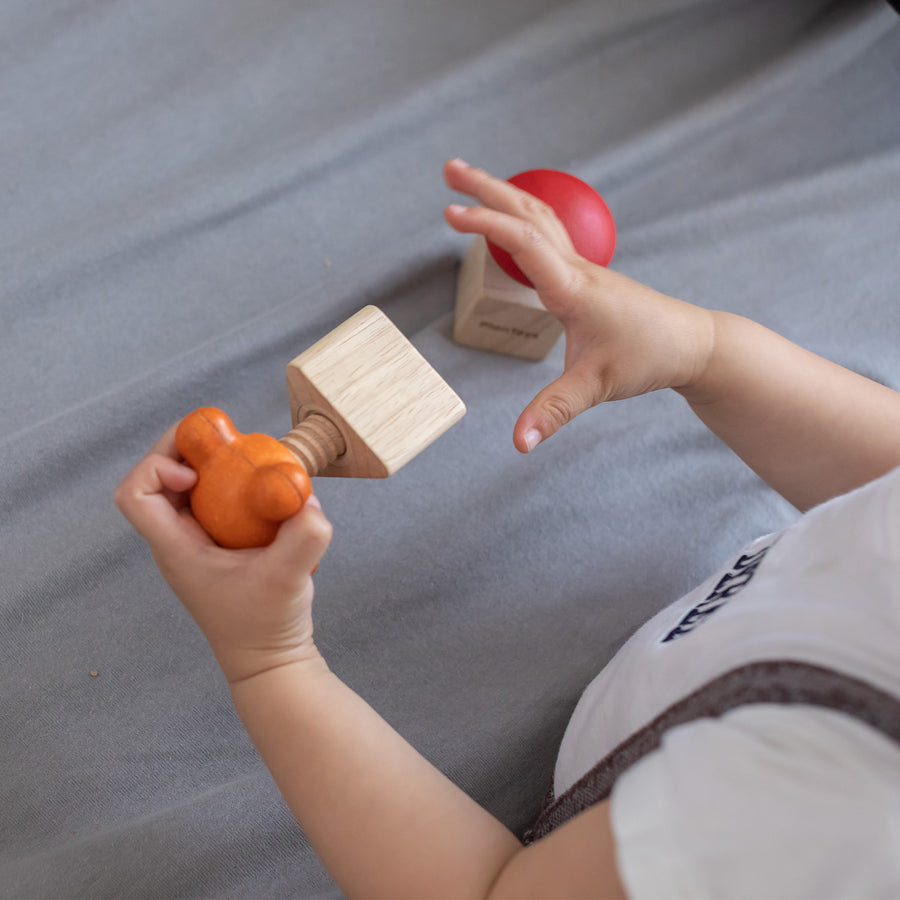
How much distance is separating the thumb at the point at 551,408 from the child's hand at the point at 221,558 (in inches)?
5.3

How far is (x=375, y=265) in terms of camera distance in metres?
0.62

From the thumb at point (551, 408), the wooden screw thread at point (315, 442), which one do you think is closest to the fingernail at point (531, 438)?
the thumb at point (551, 408)

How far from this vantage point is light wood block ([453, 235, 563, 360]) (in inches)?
22.3

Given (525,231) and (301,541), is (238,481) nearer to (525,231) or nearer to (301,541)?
(301,541)

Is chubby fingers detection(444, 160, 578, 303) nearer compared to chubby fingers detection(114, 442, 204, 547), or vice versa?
chubby fingers detection(114, 442, 204, 547)

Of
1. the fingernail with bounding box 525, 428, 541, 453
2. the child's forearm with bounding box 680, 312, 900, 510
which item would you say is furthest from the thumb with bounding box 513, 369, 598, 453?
the child's forearm with bounding box 680, 312, 900, 510

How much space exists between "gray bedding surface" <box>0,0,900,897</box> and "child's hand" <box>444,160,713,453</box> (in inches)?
5.2

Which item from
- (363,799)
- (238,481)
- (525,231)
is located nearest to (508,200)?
(525,231)

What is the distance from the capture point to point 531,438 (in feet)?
1.47

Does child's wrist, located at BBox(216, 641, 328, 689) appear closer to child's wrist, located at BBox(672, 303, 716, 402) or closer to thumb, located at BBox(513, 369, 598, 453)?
thumb, located at BBox(513, 369, 598, 453)

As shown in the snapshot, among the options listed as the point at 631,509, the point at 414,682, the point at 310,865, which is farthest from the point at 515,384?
the point at 310,865

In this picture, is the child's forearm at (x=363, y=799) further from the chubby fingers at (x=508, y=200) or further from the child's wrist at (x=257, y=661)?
the chubby fingers at (x=508, y=200)

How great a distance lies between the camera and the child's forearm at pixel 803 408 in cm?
50

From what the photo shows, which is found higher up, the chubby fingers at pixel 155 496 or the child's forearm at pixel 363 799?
the chubby fingers at pixel 155 496
